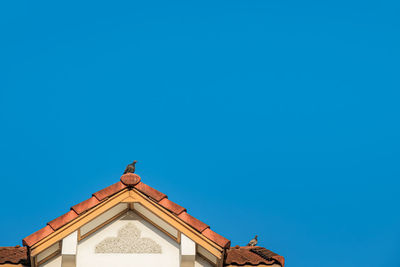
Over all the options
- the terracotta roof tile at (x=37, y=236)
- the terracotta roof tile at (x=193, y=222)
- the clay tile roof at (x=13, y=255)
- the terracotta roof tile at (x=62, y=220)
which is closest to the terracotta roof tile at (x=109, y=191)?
the terracotta roof tile at (x=62, y=220)

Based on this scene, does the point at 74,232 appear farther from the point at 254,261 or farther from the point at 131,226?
the point at 254,261

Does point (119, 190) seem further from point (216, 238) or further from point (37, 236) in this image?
point (216, 238)

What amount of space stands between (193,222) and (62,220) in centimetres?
217

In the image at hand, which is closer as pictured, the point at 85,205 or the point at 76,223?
the point at 76,223

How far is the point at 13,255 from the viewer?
32.5ft

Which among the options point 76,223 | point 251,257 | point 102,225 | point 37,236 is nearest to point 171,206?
point 102,225

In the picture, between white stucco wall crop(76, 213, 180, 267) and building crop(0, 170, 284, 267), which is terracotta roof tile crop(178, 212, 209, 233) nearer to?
building crop(0, 170, 284, 267)

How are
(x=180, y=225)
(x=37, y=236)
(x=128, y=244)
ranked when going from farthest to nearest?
1. (x=128, y=244)
2. (x=180, y=225)
3. (x=37, y=236)

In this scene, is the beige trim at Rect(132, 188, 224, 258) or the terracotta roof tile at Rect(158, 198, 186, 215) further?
the terracotta roof tile at Rect(158, 198, 186, 215)

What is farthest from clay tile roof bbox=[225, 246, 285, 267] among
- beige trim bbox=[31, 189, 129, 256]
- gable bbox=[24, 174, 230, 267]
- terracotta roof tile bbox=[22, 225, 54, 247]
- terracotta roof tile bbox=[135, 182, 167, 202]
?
terracotta roof tile bbox=[22, 225, 54, 247]

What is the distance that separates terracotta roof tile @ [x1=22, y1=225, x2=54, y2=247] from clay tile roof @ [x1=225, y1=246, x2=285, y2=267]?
Result: 303 centimetres

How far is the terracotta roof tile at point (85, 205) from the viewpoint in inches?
370

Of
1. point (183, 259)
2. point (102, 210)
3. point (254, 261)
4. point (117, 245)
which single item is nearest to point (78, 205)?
point (102, 210)

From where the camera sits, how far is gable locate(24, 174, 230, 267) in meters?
9.28
